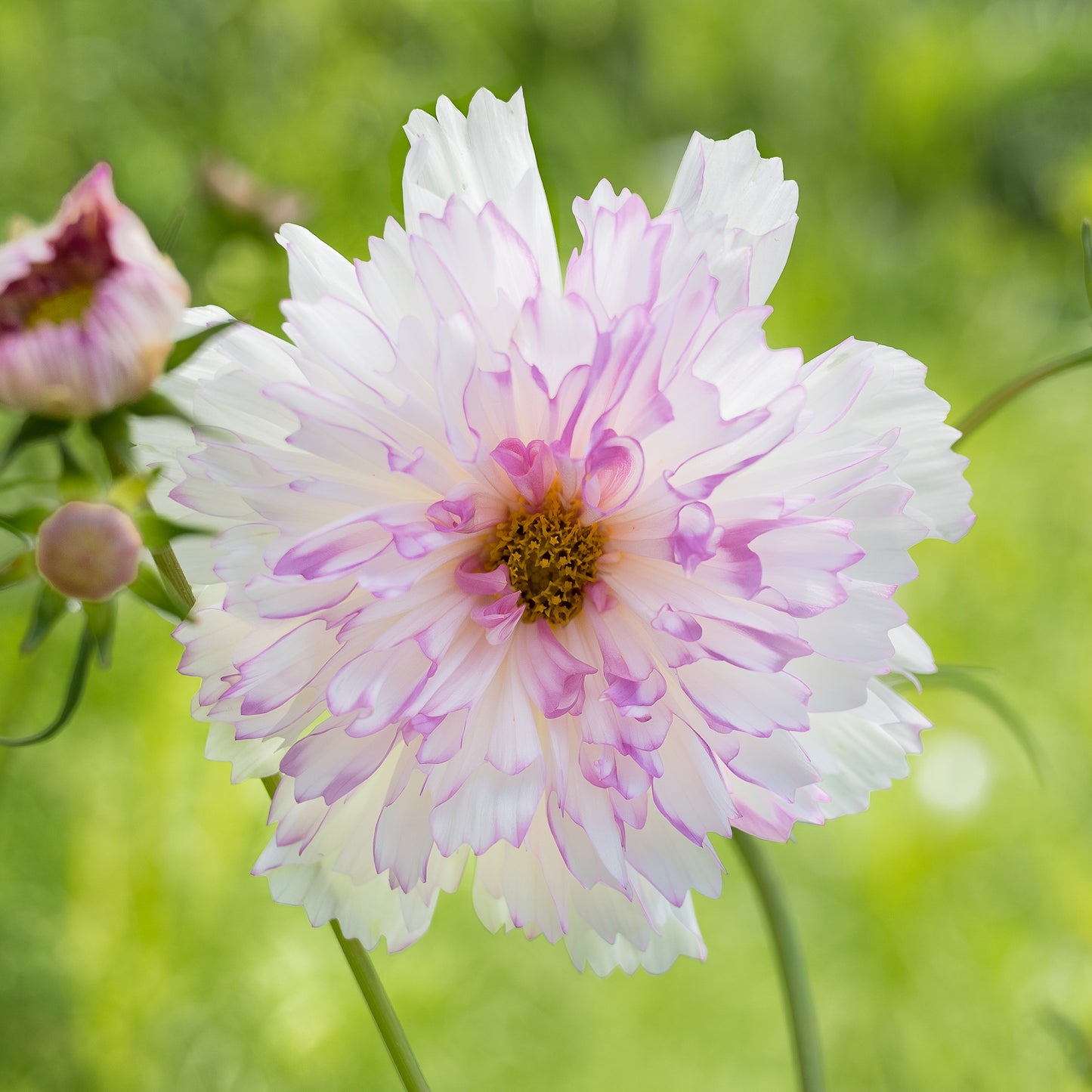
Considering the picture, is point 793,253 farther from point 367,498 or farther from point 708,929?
point 367,498

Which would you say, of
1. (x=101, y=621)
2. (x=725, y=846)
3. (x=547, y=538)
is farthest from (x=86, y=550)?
(x=725, y=846)

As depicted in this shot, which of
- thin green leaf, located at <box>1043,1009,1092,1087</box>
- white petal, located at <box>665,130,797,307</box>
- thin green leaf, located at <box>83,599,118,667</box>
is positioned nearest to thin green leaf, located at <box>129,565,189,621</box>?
thin green leaf, located at <box>83,599,118,667</box>

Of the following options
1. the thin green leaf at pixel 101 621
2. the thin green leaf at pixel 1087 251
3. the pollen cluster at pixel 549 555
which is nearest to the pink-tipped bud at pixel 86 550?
the thin green leaf at pixel 101 621

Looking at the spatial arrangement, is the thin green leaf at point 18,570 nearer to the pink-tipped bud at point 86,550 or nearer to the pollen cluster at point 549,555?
the pink-tipped bud at point 86,550

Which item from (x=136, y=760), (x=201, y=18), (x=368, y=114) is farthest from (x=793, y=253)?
(x=136, y=760)

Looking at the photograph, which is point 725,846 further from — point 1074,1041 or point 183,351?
point 183,351

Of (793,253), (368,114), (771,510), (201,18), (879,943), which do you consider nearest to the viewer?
(771,510)

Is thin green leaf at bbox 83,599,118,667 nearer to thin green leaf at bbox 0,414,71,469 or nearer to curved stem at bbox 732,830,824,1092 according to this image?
thin green leaf at bbox 0,414,71,469
